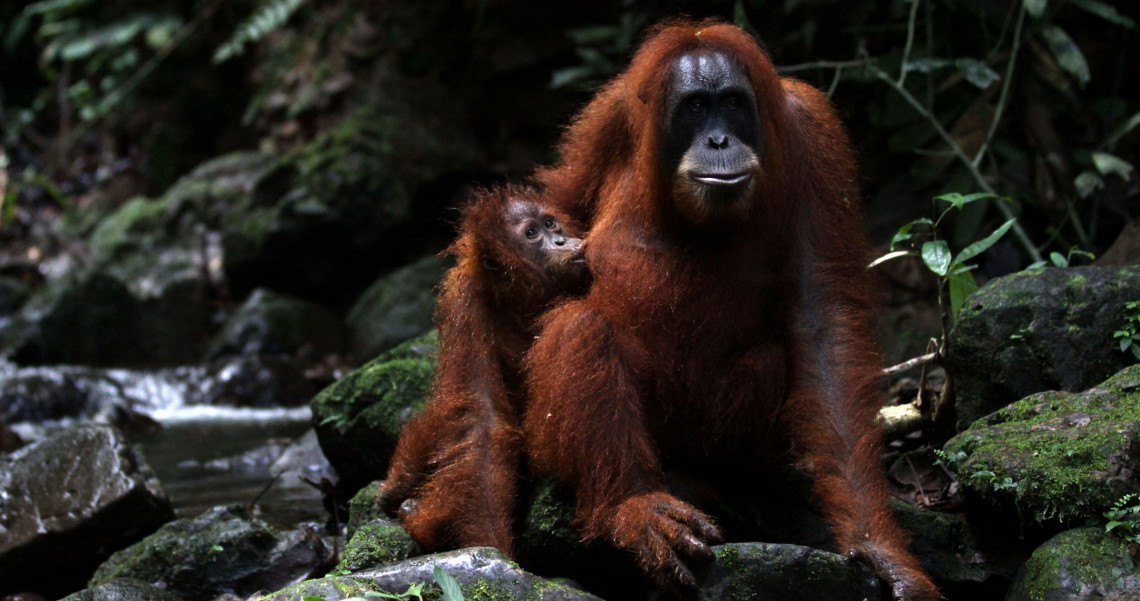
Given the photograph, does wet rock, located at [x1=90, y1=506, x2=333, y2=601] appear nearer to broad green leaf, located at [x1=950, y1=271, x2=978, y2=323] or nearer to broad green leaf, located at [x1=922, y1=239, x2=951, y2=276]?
broad green leaf, located at [x1=922, y1=239, x2=951, y2=276]

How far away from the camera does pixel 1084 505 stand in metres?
3.04

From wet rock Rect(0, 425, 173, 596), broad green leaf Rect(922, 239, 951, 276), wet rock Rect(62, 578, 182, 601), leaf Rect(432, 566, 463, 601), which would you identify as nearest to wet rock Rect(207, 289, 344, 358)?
wet rock Rect(0, 425, 173, 596)

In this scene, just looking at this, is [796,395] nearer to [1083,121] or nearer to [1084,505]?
[1084,505]

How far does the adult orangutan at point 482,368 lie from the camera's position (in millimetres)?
3641

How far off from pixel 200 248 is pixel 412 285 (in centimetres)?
379

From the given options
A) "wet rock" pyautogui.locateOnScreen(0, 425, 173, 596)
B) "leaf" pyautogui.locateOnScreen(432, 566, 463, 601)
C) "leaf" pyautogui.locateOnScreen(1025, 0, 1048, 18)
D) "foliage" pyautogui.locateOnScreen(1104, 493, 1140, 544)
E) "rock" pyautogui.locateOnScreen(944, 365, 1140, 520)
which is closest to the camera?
"leaf" pyautogui.locateOnScreen(432, 566, 463, 601)

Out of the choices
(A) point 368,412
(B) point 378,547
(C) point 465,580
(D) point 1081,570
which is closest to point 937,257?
(D) point 1081,570

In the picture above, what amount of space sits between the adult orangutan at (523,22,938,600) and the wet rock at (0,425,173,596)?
224 cm

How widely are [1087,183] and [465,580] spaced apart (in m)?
5.16

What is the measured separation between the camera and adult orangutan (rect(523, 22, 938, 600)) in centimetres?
324

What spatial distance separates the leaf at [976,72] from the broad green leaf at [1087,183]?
831mm

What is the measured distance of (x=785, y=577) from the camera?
9.77 feet

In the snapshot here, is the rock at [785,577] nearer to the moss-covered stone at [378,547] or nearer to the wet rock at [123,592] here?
Result: the moss-covered stone at [378,547]

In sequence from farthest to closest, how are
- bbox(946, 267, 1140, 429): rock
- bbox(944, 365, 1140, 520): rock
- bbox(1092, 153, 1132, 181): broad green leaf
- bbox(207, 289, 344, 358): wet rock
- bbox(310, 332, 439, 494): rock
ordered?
1. bbox(207, 289, 344, 358): wet rock
2. bbox(1092, 153, 1132, 181): broad green leaf
3. bbox(310, 332, 439, 494): rock
4. bbox(946, 267, 1140, 429): rock
5. bbox(944, 365, 1140, 520): rock
